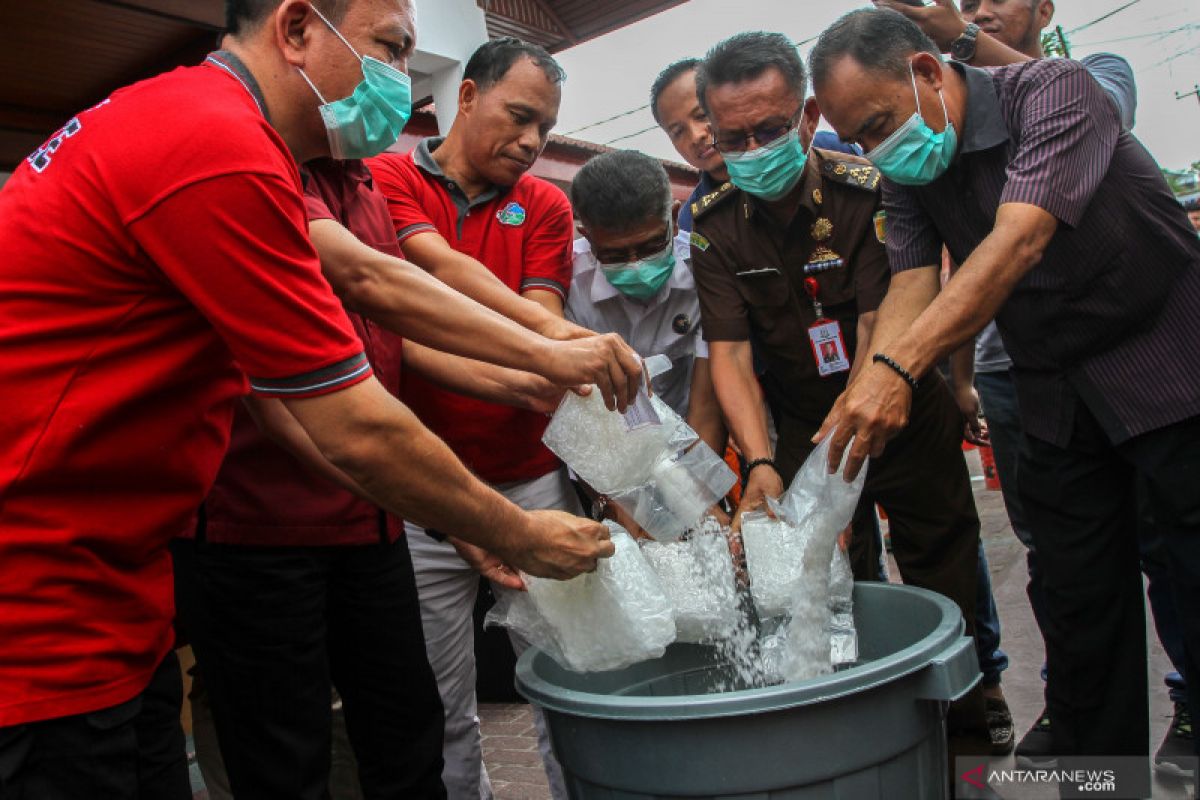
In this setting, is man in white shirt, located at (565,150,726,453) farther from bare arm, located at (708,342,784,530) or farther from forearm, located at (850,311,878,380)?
forearm, located at (850,311,878,380)

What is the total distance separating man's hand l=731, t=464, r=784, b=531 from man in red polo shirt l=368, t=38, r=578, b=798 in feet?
1.78

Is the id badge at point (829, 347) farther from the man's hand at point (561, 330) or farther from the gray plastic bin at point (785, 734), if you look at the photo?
the gray plastic bin at point (785, 734)

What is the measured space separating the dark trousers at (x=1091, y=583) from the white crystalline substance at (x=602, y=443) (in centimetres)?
97

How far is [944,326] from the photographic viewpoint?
1.81m

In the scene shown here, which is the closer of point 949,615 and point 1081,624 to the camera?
point 949,615

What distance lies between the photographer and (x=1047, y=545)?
2.21 m

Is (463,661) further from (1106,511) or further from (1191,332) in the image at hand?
(1191,332)

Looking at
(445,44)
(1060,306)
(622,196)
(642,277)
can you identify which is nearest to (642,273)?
(642,277)

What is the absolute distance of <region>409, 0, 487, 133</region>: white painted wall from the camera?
19.3ft

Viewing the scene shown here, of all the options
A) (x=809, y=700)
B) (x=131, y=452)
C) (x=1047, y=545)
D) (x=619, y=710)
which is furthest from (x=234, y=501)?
(x=1047, y=545)

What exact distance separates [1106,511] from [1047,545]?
158mm

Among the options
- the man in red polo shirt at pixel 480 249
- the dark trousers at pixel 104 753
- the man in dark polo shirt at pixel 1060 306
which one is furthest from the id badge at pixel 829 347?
the dark trousers at pixel 104 753

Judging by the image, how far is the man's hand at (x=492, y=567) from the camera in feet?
6.31

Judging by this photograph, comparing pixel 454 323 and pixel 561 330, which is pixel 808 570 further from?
pixel 454 323
